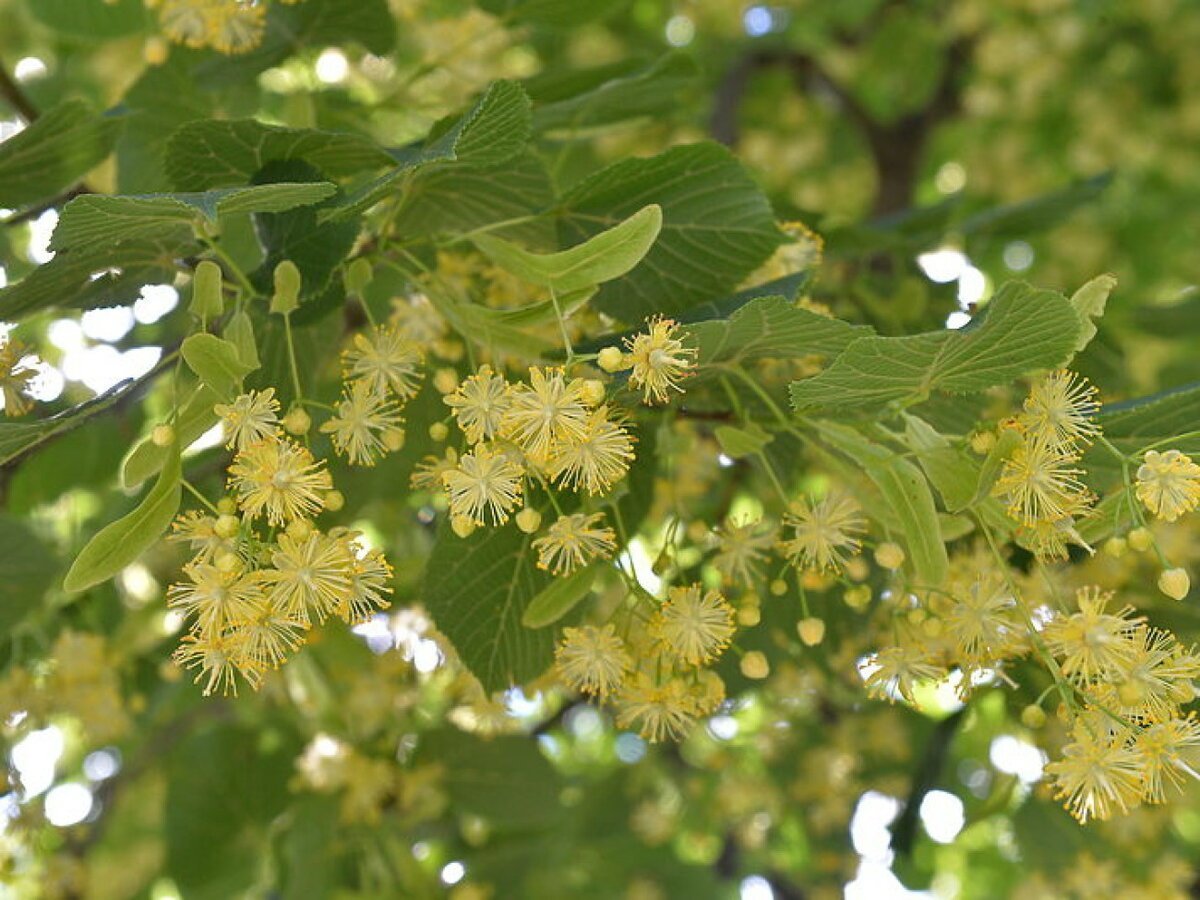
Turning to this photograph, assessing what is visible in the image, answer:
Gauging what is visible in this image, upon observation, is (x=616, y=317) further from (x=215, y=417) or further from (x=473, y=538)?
(x=215, y=417)

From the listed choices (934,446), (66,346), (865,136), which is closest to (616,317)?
(934,446)

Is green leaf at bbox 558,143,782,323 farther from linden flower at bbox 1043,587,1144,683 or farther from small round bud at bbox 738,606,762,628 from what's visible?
linden flower at bbox 1043,587,1144,683

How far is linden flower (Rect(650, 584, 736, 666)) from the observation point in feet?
3.32

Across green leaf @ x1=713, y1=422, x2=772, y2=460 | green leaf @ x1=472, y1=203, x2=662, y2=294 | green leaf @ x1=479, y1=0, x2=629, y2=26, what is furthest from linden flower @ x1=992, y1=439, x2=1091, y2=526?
green leaf @ x1=479, y1=0, x2=629, y2=26

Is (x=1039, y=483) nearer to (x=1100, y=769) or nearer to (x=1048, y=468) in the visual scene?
(x=1048, y=468)

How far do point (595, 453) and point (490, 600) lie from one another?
0.86 ft

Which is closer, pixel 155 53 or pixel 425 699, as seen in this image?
pixel 155 53

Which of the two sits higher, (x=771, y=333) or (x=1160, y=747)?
(x=771, y=333)

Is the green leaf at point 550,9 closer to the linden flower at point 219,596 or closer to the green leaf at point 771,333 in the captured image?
the green leaf at point 771,333

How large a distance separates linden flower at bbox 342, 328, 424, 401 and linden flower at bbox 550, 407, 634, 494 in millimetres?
175

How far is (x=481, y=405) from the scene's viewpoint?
936mm

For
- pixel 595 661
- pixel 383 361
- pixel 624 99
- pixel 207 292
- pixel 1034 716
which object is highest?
pixel 207 292

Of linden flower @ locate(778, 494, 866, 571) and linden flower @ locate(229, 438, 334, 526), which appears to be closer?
linden flower @ locate(229, 438, 334, 526)

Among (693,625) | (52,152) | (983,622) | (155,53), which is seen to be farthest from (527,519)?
(155,53)
